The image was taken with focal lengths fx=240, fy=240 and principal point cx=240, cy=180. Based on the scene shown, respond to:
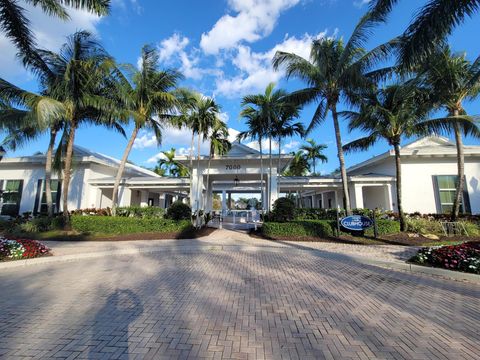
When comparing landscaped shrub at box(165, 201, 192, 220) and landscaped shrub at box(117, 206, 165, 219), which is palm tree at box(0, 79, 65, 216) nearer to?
landscaped shrub at box(117, 206, 165, 219)

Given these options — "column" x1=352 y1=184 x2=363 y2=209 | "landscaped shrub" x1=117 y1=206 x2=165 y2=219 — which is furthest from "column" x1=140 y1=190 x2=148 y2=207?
"column" x1=352 y1=184 x2=363 y2=209

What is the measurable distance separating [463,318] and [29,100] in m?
15.9

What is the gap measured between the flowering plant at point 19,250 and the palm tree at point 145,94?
20.4 feet

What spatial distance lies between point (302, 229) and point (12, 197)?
71.3ft

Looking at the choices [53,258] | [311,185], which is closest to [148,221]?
[53,258]

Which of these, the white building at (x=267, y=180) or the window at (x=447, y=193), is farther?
the white building at (x=267, y=180)

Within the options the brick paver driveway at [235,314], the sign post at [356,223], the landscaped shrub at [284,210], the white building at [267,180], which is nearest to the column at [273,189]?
the white building at [267,180]

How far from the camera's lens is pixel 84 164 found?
1841 centimetres

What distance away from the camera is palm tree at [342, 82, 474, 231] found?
1148 centimetres

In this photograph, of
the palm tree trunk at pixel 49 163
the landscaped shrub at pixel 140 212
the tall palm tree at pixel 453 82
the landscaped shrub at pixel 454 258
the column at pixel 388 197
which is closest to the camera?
the landscaped shrub at pixel 454 258

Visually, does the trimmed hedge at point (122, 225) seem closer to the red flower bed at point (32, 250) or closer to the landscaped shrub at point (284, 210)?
the red flower bed at point (32, 250)

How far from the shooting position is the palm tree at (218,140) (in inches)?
623

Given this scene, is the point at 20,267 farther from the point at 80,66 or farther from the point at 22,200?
the point at 22,200

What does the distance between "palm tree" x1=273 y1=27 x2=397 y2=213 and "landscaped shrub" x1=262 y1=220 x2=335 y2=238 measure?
1587 mm
